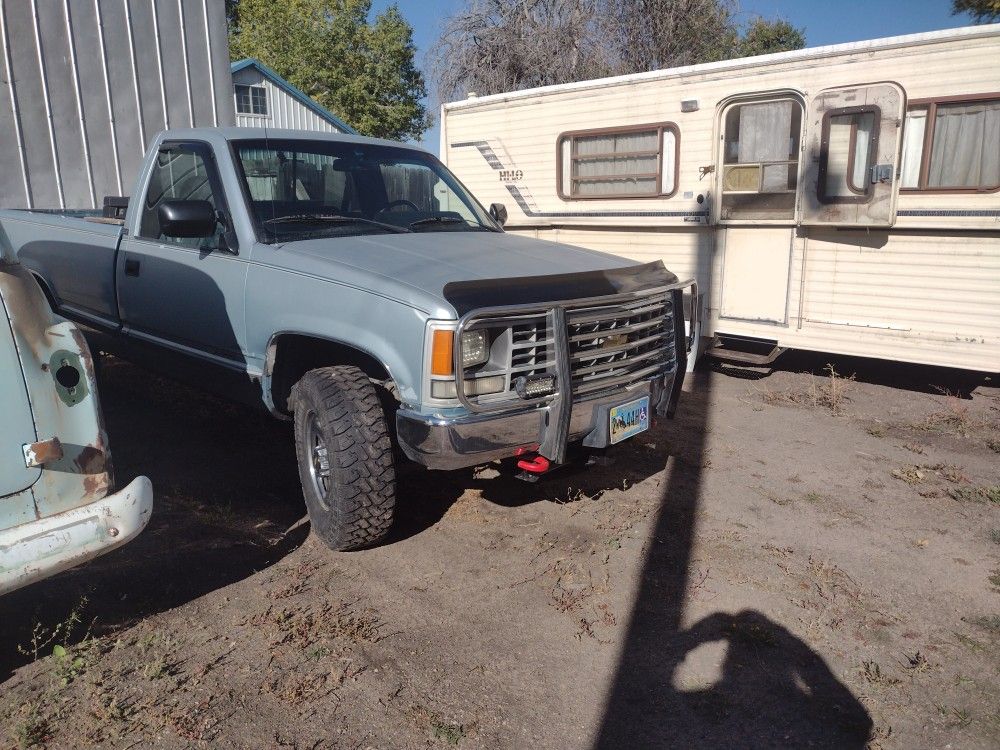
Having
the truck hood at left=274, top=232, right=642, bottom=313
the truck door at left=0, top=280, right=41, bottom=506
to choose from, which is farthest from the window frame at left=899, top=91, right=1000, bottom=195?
the truck door at left=0, top=280, right=41, bottom=506

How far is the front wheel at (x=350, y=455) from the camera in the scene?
3.50 m

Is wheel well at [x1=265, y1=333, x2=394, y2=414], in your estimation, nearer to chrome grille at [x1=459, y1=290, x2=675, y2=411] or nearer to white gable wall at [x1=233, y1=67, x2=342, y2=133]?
chrome grille at [x1=459, y1=290, x2=675, y2=411]

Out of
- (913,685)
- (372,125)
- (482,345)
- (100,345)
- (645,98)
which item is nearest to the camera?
(913,685)

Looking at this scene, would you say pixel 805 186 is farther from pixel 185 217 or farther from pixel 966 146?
pixel 185 217

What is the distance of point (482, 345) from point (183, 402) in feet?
12.6

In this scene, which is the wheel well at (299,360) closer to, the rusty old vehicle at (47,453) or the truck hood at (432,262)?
the truck hood at (432,262)

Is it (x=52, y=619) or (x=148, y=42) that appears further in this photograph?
(x=148, y=42)

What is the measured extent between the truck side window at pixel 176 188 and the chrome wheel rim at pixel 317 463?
1.24 m

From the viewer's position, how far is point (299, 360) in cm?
407

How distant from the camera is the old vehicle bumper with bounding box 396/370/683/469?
3252 millimetres

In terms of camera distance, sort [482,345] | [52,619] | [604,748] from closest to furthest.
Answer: [604,748]
[52,619]
[482,345]

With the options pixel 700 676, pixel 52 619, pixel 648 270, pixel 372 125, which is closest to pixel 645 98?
pixel 648 270

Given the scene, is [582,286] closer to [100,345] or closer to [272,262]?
[272,262]

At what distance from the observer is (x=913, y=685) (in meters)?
2.89
